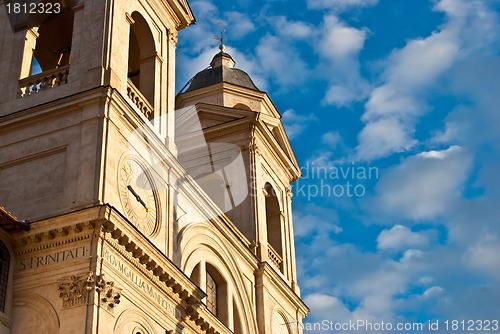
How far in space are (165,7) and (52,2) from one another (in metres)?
3.48

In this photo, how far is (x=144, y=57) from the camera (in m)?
26.3

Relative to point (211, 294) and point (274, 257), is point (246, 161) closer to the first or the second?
point (274, 257)

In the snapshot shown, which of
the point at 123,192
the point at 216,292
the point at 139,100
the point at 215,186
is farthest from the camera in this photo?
the point at 215,186

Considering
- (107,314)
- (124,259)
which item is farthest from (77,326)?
(124,259)

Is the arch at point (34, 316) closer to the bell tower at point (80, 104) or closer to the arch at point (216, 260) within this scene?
the bell tower at point (80, 104)

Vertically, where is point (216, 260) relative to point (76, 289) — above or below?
above

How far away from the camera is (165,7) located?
27.3 m

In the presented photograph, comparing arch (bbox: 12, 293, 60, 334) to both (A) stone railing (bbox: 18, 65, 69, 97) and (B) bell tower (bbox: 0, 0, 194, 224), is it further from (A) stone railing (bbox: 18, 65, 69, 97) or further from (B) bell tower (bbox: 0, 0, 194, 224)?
(A) stone railing (bbox: 18, 65, 69, 97)

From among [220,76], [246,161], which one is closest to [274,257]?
[246,161]

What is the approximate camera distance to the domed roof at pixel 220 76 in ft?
113

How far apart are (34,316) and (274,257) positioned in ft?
42.7

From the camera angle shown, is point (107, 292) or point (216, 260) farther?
point (216, 260)

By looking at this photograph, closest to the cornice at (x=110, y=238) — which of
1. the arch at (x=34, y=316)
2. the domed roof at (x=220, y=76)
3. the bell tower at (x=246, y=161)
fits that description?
the arch at (x=34, y=316)

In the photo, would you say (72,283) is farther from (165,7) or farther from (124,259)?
(165,7)
